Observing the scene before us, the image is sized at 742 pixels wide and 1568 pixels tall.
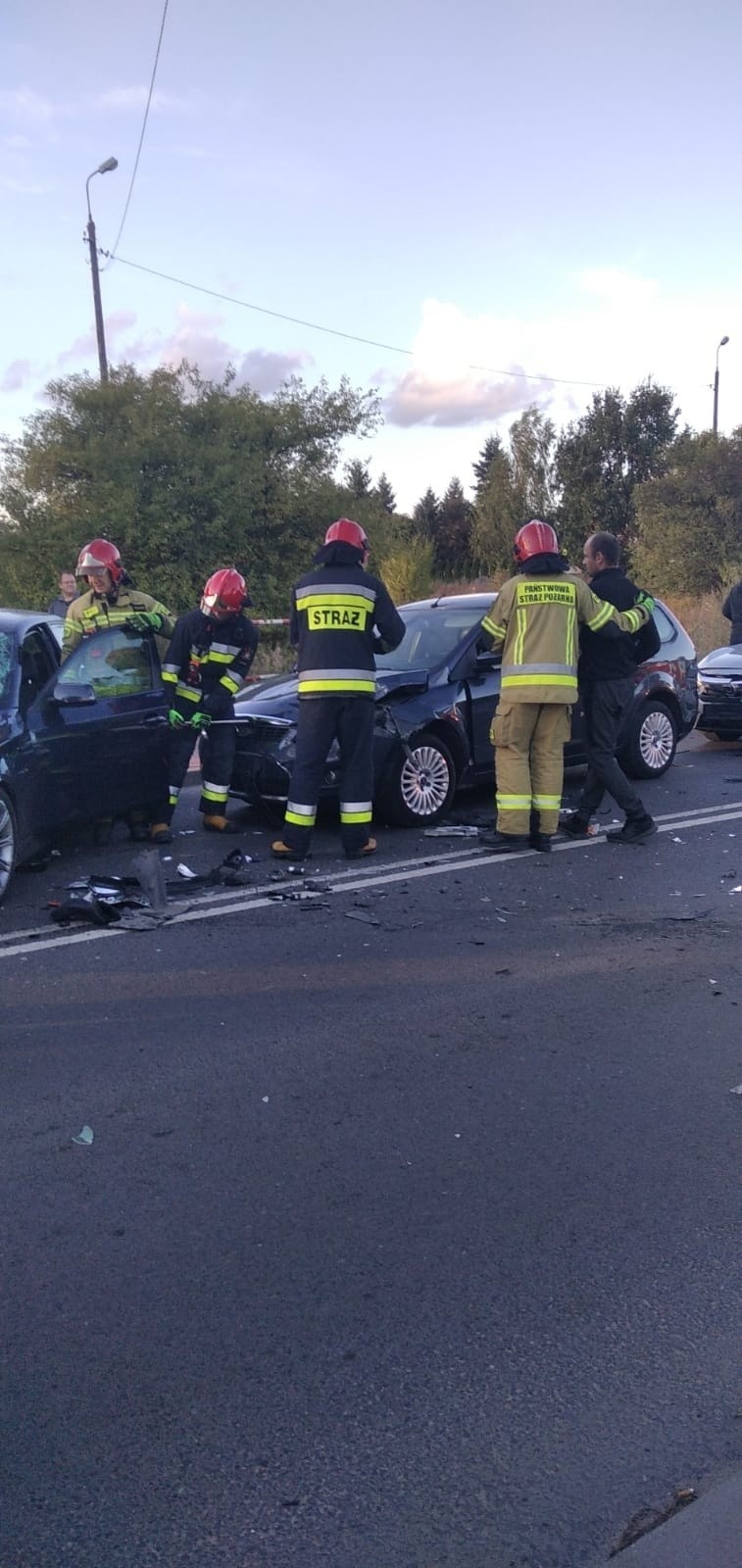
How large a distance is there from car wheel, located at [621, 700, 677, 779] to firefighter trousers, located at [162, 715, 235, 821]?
3.79 m

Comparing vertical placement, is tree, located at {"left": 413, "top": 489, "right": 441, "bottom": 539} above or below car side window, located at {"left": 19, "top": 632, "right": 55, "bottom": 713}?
above

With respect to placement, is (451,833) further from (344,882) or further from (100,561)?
(100,561)

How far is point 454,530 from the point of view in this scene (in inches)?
2714

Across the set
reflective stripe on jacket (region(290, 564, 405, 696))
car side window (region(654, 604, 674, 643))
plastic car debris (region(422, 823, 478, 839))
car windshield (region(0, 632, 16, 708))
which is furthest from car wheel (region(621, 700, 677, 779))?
car windshield (region(0, 632, 16, 708))

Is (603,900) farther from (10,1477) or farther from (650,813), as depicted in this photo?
(10,1477)

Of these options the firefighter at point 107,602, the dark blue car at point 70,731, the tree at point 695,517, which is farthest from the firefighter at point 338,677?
the tree at point 695,517

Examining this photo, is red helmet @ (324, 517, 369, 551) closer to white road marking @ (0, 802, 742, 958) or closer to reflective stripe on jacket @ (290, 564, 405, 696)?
reflective stripe on jacket @ (290, 564, 405, 696)

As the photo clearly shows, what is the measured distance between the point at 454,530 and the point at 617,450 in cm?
1772

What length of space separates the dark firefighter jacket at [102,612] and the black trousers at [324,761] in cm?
138

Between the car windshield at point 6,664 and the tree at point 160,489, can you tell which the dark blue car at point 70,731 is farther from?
the tree at point 160,489

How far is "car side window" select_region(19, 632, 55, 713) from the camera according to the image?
7.51 meters

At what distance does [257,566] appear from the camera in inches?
1024

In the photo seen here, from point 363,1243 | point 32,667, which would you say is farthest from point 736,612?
point 363,1243

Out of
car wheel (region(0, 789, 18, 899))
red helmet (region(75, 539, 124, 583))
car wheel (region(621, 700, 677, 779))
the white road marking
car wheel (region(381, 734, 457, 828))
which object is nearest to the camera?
the white road marking
